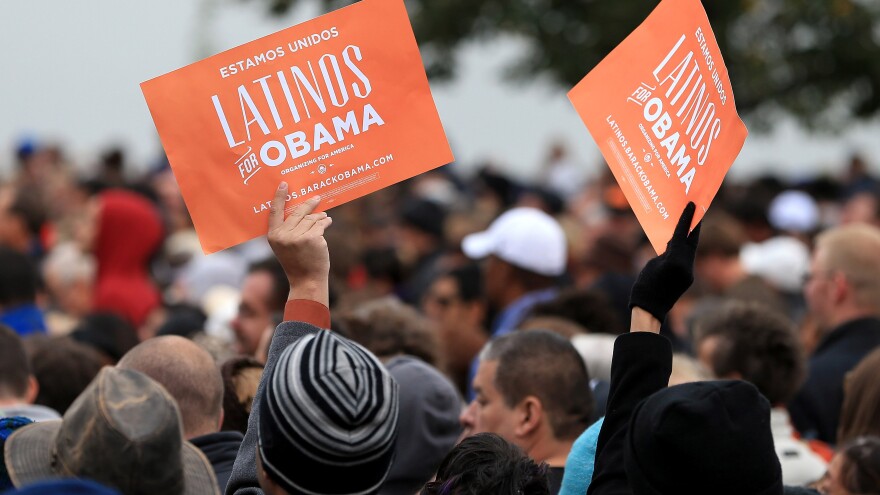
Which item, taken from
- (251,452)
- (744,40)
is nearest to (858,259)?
(251,452)

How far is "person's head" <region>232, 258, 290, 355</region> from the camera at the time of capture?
6215 mm

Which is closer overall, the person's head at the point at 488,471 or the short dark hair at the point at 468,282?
the person's head at the point at 488,471

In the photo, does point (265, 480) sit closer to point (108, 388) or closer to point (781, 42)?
point (108, 388)

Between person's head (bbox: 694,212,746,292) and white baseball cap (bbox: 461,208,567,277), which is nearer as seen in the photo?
white baseball cap (bbox: 461,208,567,277)

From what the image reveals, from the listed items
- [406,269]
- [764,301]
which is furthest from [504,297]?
[406,269]

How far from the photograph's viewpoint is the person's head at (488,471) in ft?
9.78

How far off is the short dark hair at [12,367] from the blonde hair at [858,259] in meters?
3.94

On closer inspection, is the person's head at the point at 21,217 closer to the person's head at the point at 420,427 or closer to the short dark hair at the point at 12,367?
the short dark hair at the point at 12,367

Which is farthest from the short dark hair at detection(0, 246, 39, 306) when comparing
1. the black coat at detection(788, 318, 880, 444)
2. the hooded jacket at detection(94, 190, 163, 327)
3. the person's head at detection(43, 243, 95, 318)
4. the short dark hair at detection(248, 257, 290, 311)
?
the black coat at detection(788, 318, 880, 444)

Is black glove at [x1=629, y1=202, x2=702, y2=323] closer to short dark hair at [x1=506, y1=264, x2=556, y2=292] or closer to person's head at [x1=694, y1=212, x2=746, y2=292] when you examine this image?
short dark hair at [x1=506, y1=264, x2=556, y2=292]

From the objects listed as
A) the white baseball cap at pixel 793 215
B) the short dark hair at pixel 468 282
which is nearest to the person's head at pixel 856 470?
the short dark hair at pixel 468 282

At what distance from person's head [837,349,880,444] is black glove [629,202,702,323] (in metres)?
1.77

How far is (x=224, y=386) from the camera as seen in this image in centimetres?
415

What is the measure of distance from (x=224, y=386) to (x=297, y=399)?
1781mm
